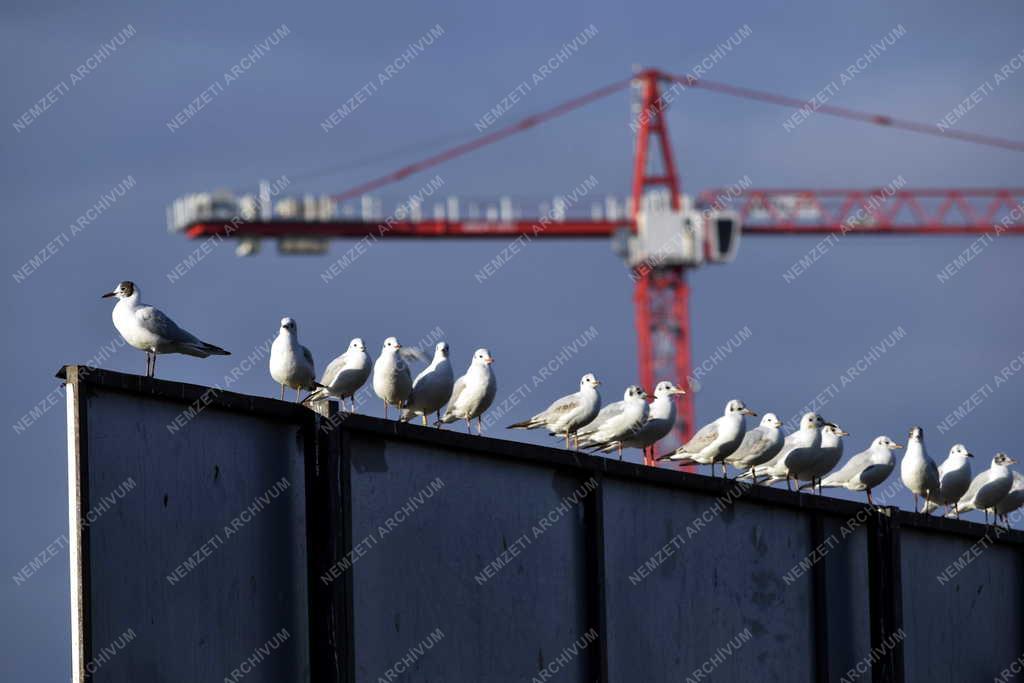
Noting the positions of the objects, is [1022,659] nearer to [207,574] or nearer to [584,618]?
[584,618]

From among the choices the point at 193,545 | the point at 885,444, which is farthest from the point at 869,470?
the point at 193,545

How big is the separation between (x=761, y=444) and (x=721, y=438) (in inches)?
16.6

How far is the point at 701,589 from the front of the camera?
1761 centimetres

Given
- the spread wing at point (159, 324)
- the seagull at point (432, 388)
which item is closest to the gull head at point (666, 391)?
the seagull at point (432, 388)

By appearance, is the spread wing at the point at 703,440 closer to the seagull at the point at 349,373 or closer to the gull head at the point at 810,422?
the gull head at the point at 810,422

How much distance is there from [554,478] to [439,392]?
3.58 m

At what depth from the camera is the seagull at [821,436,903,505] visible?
933 inches

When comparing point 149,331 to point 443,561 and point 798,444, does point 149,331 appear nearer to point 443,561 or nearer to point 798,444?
A: point 443,561

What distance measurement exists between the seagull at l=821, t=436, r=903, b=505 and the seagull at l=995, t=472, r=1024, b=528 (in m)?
2.36

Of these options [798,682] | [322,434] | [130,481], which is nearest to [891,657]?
[798,682]

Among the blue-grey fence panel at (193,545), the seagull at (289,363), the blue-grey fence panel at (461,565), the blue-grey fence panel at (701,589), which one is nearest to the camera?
the blue-grey fence panel at (193,545)

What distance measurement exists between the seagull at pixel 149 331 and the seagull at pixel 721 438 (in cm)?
599

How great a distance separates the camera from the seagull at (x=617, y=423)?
2083 centimetres

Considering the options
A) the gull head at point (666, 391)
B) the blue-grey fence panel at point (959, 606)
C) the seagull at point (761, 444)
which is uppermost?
the gull head at point (666, 391)
